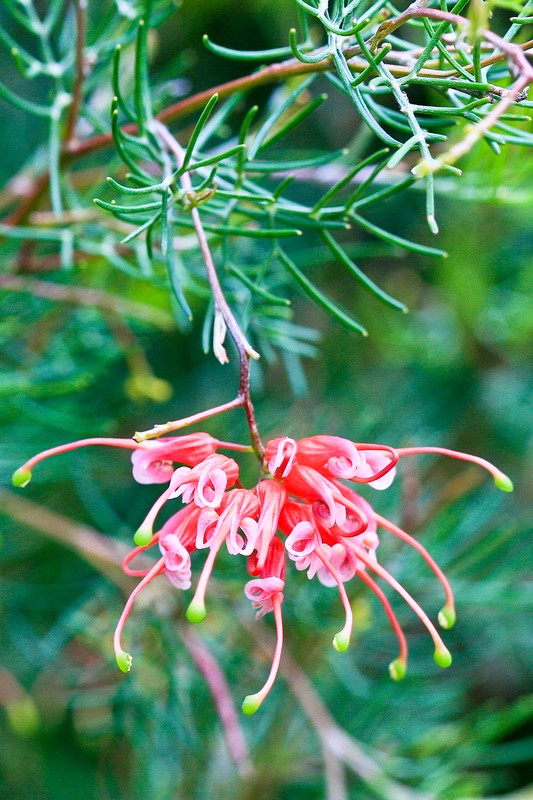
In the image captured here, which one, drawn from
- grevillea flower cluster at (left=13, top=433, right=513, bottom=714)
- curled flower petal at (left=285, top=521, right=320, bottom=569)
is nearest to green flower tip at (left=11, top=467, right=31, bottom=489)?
grevillea flower cluster at (left=13, top=433, right=513, bottom=714)

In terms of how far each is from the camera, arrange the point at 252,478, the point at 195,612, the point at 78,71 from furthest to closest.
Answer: the point at 252,478, the point at 78,71, the point at 195,612

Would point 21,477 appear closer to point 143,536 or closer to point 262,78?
point 143,536

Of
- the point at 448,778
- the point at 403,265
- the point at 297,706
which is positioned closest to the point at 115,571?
the point at 297,706

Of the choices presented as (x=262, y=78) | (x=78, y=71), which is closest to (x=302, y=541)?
(x=262, y=78)

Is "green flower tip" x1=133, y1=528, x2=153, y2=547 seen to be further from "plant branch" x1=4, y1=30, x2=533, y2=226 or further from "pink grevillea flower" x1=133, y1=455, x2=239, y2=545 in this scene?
"plant branch" x1=4, y1=30, x2=533, y2=226

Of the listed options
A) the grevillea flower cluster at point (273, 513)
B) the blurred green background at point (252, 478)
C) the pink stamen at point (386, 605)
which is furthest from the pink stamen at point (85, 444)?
the blurred green background at point (252, 478)

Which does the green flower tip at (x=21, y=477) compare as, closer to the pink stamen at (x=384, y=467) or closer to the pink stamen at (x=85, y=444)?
the pink stamen at (x=85, y=444)
